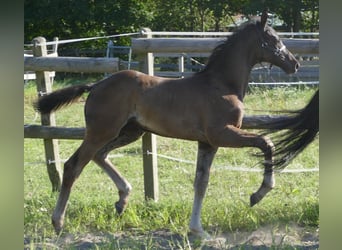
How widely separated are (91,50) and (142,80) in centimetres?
1398

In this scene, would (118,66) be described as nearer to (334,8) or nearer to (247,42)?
(247,42)

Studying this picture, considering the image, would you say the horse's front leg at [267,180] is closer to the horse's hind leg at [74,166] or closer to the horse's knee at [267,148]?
the horse's knee at [267,148]

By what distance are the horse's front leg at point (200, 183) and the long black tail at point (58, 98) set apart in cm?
99

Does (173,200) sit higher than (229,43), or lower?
lower

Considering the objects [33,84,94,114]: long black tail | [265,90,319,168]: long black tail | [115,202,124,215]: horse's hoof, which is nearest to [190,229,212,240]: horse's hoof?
[115,202,124,215]: horse's hoof

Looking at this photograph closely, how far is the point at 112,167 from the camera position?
15.3 ft

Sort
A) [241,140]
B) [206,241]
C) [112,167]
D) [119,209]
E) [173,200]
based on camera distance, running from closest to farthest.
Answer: [206,241] → [241,140] → [119,209] → [112,167] → [173,200]

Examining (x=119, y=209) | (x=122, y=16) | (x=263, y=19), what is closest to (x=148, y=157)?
(x=119, y=209)

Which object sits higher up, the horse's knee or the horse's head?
the horse's head

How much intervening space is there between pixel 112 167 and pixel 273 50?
1506 millimetres

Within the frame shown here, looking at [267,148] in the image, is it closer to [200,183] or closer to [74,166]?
[200,183]

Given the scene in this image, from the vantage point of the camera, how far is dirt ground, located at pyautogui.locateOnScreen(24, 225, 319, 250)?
368 centimetres

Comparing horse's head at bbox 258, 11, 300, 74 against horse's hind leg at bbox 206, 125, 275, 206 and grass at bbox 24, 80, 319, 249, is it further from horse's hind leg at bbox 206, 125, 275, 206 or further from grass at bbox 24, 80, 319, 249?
horse's hind leg at bbox 206, 125, 275, 206

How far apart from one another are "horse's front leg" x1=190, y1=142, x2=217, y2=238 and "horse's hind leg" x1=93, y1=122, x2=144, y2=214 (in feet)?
1.71
